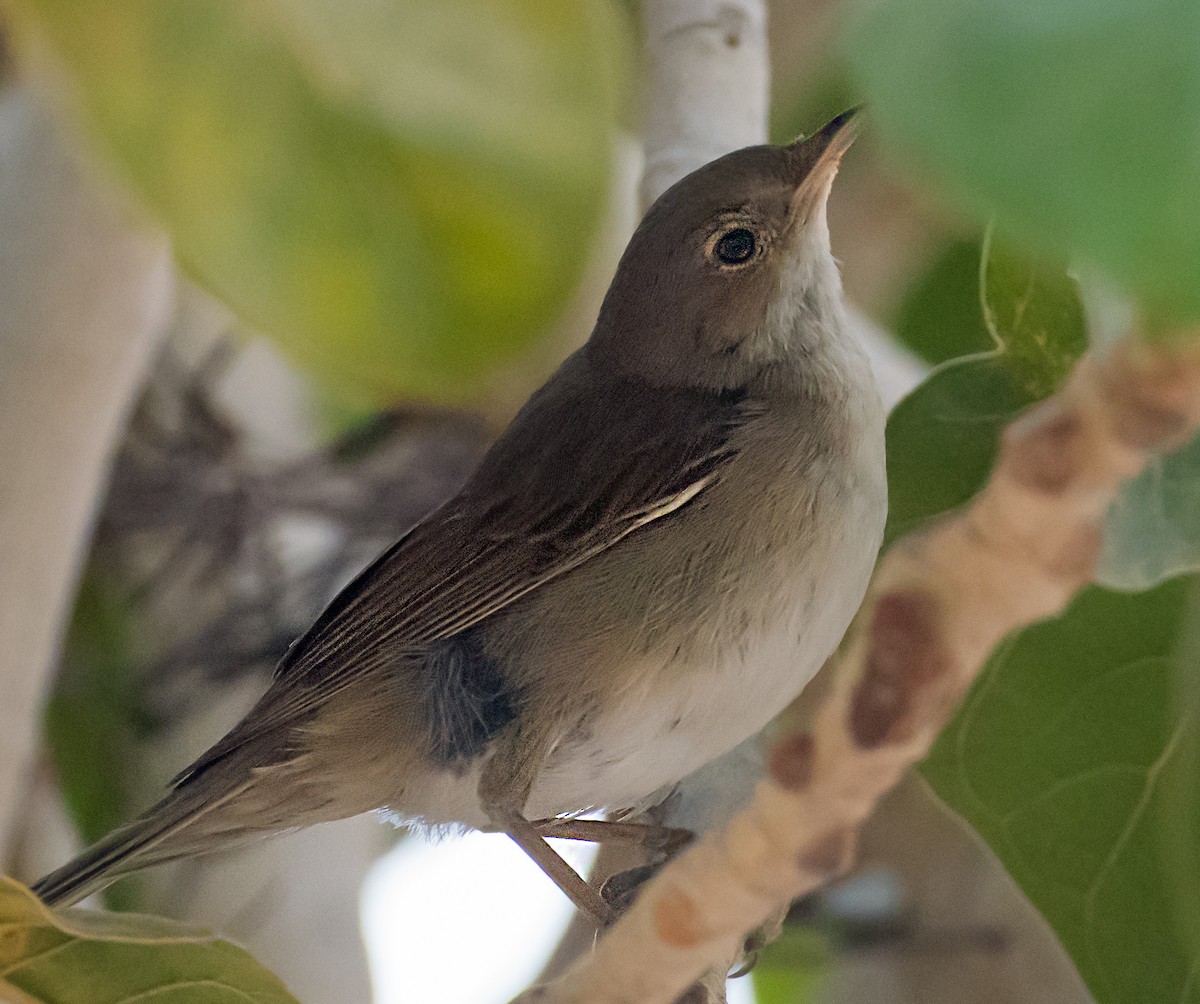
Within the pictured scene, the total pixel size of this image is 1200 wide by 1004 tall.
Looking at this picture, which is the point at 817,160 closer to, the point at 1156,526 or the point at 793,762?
the point at 1156,526

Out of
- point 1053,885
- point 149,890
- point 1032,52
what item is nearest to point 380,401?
point 149,890

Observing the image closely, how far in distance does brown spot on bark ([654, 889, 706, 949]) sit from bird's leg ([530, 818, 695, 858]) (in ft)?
1.68

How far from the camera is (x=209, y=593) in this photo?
2.76 m

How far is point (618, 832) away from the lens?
166cm

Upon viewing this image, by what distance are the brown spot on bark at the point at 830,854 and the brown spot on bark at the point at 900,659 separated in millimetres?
120

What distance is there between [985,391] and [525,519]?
53cm

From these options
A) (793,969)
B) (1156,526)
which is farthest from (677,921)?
(793,969)

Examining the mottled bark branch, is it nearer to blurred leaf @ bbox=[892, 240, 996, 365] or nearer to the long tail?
the long tail

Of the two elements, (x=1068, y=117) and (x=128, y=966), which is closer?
(x=1068, y=117)

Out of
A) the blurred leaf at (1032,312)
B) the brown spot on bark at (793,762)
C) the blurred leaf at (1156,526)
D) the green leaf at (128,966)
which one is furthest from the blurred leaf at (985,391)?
the green leaf at (128,966)

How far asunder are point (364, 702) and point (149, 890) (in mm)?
1105

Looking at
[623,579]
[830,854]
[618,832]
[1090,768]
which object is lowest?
[830,854]

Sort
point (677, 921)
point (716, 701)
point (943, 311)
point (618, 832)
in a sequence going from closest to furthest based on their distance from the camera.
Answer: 1. point (677, 921)
2. point (716, 701)
3. point (618, 832)
4. point (943, 311)

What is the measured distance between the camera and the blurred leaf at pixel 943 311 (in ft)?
5.72
